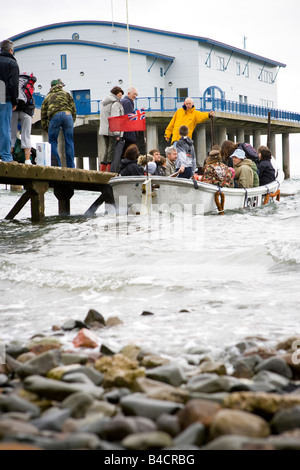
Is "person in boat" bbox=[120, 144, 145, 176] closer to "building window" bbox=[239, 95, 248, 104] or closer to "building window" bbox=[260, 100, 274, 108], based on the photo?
"building window" bbox=[239, 95, 248, 104]

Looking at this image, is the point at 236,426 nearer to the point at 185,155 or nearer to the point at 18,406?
the point at 18,406

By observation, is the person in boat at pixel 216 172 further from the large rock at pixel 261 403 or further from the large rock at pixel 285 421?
the large rock at pixel 285 421

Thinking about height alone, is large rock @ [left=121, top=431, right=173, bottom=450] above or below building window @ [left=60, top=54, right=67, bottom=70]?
below

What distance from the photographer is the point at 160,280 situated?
585cm

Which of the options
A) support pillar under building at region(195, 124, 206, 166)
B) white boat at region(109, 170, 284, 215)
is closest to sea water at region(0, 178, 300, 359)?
white boat at region(109, 170, 284, 215)

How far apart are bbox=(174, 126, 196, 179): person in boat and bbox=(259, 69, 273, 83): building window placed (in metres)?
35.7

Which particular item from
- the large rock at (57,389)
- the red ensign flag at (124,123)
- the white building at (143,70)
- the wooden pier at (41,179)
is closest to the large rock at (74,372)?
the large rock at (57,389)

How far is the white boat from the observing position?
11398 mm

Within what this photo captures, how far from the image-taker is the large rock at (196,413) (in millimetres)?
2051

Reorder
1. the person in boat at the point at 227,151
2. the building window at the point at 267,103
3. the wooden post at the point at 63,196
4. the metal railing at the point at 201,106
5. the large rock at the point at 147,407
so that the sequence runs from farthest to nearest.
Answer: the building window at the point at 267,103 < the metal railing at the point at 201,106 < the wooden post at the point at 63,196 < the person in boat at the point at 227,151 < the large rock at the point at 147,407

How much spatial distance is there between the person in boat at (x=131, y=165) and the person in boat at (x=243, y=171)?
2.24 metres

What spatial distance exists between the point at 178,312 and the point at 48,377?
1771 mm

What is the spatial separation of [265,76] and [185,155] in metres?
36.9
